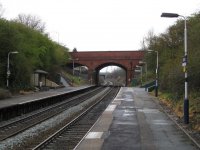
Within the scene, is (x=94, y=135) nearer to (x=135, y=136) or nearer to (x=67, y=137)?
(x=67, y=137)

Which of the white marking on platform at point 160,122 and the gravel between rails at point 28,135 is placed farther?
the white marking on platform at point 160,122

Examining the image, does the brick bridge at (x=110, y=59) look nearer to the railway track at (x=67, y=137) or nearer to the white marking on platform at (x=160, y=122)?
the white marking on platform at (x=160, y=122)

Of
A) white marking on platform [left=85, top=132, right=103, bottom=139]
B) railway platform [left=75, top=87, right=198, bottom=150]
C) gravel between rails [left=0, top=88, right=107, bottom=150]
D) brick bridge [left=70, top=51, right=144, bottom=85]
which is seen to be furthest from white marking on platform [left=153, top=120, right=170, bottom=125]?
brick bridge [left=70, top=51, right=144, bottom=85]

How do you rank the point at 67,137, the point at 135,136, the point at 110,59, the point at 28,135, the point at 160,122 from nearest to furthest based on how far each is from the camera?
the point at 67,137
the point at 135,136
the point at 28,135
the point at 160,122
the point at 110,59

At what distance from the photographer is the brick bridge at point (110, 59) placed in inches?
5153

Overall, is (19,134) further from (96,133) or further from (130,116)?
(130,116)

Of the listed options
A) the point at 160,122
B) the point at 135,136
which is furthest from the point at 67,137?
the point at 160,122

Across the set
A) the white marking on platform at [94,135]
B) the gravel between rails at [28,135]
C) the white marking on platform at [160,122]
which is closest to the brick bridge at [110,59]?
the white marking on platform at [160,122]

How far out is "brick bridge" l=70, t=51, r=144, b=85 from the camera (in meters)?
131

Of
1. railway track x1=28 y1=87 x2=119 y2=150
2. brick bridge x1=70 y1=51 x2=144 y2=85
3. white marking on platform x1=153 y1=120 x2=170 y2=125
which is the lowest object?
white marking on platform x1=153 y1=120 x2=170 y2=125

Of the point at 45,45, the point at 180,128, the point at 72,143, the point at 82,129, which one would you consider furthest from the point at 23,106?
the point at 45,45

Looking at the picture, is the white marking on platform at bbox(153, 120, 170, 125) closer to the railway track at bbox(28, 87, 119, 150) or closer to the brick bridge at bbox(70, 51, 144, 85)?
the railway track at bbox(28, 87, 119, 150)

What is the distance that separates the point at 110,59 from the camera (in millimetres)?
131625

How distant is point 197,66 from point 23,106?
13.9 meters
